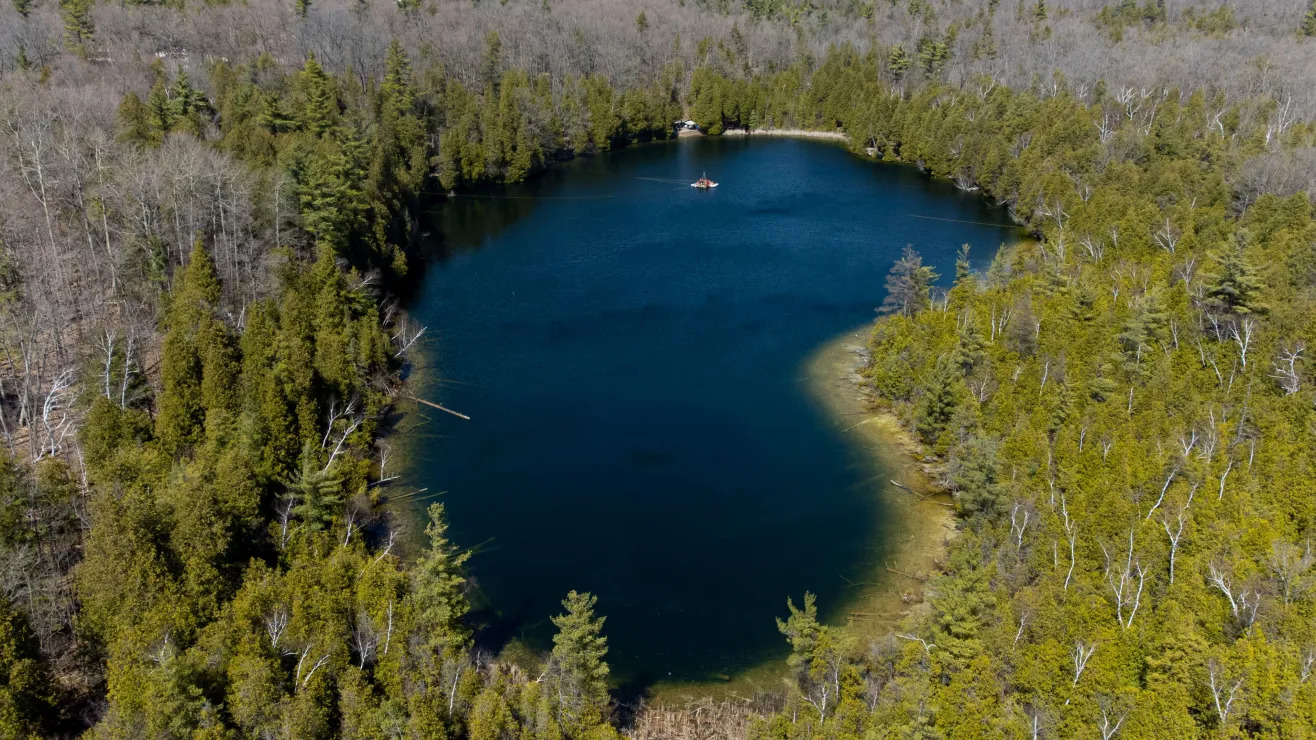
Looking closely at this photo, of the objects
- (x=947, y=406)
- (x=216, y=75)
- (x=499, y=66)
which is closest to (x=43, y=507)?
(x=947, y=406)

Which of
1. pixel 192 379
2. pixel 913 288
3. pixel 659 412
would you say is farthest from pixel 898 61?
pixel 192 379

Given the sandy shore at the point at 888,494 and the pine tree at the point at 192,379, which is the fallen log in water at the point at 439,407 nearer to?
the pine tree at the point at 192,379

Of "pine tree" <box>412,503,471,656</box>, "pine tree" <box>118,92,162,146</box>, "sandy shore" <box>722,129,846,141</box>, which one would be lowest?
"pine tree" <box>412,503,471,656</box>

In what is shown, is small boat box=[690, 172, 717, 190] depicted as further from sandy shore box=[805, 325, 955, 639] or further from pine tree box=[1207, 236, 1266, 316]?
pine tree box=[1207, 236, 1266, 316]

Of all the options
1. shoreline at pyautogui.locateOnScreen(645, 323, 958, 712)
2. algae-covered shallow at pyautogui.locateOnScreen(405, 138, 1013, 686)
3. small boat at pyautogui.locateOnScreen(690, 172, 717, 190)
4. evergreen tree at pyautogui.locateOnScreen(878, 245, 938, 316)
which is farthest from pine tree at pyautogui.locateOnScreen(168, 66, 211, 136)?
evergreen tree at pyautogui.locateOnScreen(878, 245, 938, 316)

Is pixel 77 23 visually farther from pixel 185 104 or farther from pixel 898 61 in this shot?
pixel 898 61

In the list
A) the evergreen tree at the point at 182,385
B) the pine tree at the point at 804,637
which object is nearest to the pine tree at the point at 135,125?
the evergreen tree at the point at 182,385

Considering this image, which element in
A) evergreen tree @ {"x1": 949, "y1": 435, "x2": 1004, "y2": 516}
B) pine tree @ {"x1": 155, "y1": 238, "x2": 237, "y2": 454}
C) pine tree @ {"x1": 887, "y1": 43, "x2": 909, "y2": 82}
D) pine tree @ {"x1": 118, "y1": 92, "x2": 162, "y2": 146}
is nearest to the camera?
pine tree @ {"x1": 155, "y1": 238, "x2": 237, "y2": 454}
